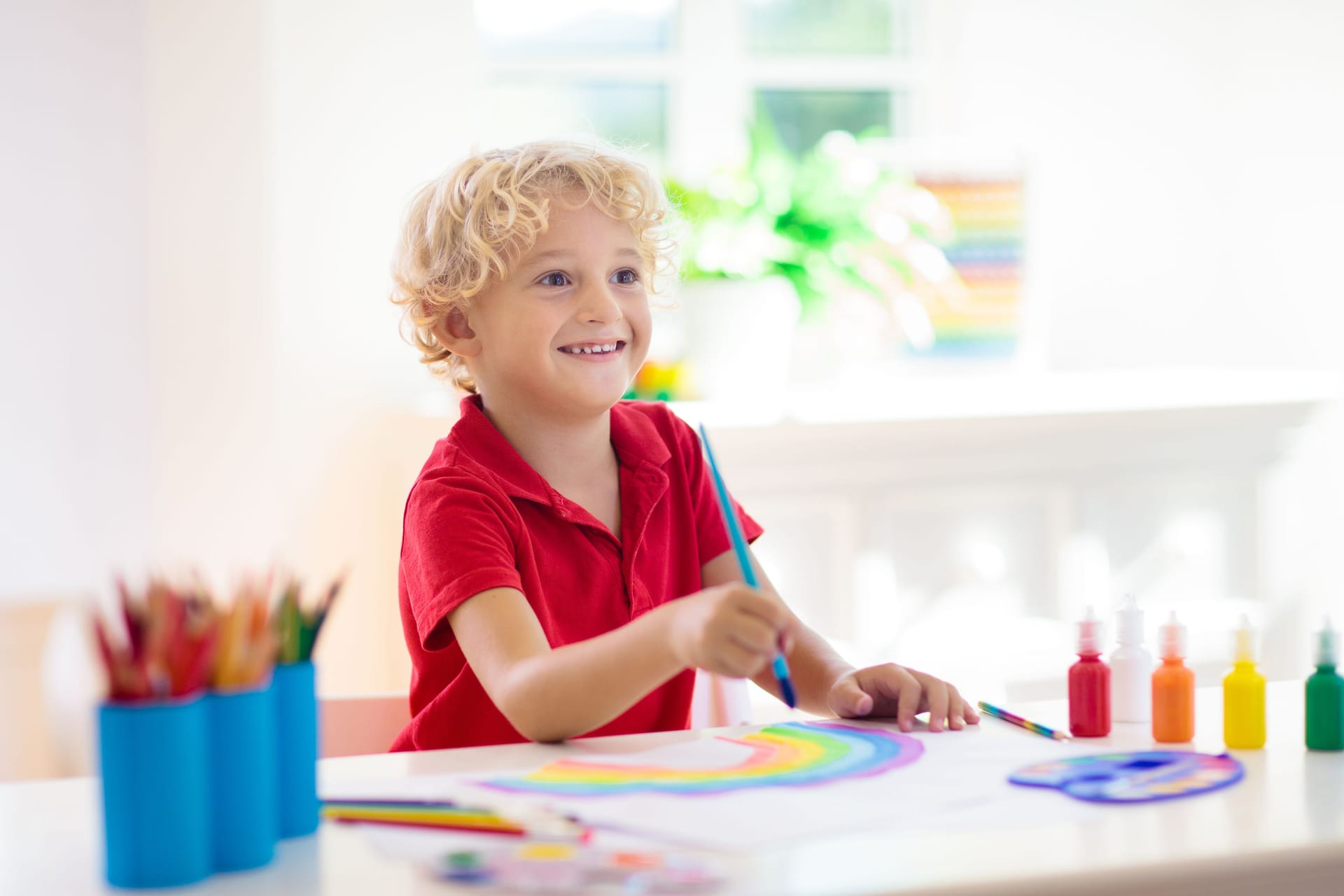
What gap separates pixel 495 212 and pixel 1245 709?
2.34ft

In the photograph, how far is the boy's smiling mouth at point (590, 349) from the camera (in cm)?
122

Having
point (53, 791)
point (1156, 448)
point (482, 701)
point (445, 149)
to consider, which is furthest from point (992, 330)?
point (53, 791)

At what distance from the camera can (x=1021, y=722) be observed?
1003 millimetres

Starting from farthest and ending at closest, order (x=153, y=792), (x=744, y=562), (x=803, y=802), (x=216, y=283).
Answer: (x=216, y=283) → (x=744, y=562) → (x=803, y=802) → (x=153, y=792)

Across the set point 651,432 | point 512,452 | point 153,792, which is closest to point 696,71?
point 651,432

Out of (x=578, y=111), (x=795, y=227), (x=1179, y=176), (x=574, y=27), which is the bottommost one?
(x=795, y=227)

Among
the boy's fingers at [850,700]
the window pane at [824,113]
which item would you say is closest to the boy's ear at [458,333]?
the boy's fingers at [850,700]

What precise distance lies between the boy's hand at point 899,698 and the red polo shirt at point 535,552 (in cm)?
23

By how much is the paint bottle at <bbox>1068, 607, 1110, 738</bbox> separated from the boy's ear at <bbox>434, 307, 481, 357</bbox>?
2.00ft

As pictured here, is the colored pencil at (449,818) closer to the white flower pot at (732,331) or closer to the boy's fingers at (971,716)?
the boy's fingers at (971,716)

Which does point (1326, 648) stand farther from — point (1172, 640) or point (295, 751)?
point (295, 751)

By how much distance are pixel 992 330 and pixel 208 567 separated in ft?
4.99

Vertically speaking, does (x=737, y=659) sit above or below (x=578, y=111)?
below

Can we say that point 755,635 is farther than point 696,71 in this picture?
No
